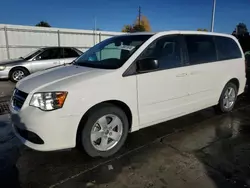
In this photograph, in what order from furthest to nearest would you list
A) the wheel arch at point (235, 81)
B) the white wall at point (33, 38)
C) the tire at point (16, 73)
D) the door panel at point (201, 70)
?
1. the white wall at point (33, 38)
2. the tire at point (16, 73)
3. the wheel arch at point (235, 81)
4. the door panel at point (201, 70)

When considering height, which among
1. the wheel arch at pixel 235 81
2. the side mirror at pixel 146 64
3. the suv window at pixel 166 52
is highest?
the suv window at pixel 166 52

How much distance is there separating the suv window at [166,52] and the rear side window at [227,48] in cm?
127

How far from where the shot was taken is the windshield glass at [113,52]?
3.33 meters

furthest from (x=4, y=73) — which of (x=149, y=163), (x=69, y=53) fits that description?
(x=149, y=163)

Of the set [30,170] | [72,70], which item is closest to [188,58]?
[72,70]

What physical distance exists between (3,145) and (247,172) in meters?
3.54

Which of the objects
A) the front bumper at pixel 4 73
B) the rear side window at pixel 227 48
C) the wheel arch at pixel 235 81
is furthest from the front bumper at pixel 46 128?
the front bumper at pixel 4 73

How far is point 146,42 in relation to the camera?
344 centimetres

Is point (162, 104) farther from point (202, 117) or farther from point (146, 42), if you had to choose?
point (202, 117)

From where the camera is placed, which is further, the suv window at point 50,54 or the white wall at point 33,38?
the white wall at point 33,38

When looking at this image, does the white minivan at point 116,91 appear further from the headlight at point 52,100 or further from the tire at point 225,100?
the tire at point 225,100

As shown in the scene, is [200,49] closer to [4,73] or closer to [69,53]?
[69,53]

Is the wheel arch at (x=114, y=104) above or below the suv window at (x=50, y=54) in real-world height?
below

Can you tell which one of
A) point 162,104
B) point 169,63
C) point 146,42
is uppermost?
point 146,42
